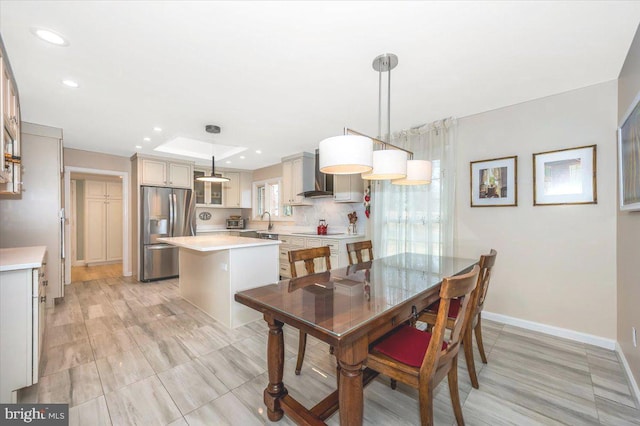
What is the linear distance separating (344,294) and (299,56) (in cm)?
176

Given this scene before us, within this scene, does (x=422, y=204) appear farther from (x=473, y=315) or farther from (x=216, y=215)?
(x=216, y=215)

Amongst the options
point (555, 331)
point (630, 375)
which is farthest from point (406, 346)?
point (555, 331)

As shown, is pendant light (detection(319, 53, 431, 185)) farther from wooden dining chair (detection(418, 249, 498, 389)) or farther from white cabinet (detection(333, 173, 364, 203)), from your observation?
white cabinet (detection(333, 173, 364, 203))

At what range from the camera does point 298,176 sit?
5105 mm

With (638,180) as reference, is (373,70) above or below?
above

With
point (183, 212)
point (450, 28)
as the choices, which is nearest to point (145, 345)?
point (183, 212)

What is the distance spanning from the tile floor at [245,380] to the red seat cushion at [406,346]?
510 millimetres

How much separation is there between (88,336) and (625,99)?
5.27 metres

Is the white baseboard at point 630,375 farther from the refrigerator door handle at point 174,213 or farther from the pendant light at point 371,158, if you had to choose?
the refrigerator door handle at point 174,213

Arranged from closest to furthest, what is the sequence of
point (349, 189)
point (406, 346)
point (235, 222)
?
point (406, 346), point (349, 189), point (235, 222)

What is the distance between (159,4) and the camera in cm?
153

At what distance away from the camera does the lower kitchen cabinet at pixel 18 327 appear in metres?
1.68

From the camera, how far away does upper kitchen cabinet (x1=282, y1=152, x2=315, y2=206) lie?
16.5 ft

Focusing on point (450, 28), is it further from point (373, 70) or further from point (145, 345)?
point (145, 345)
